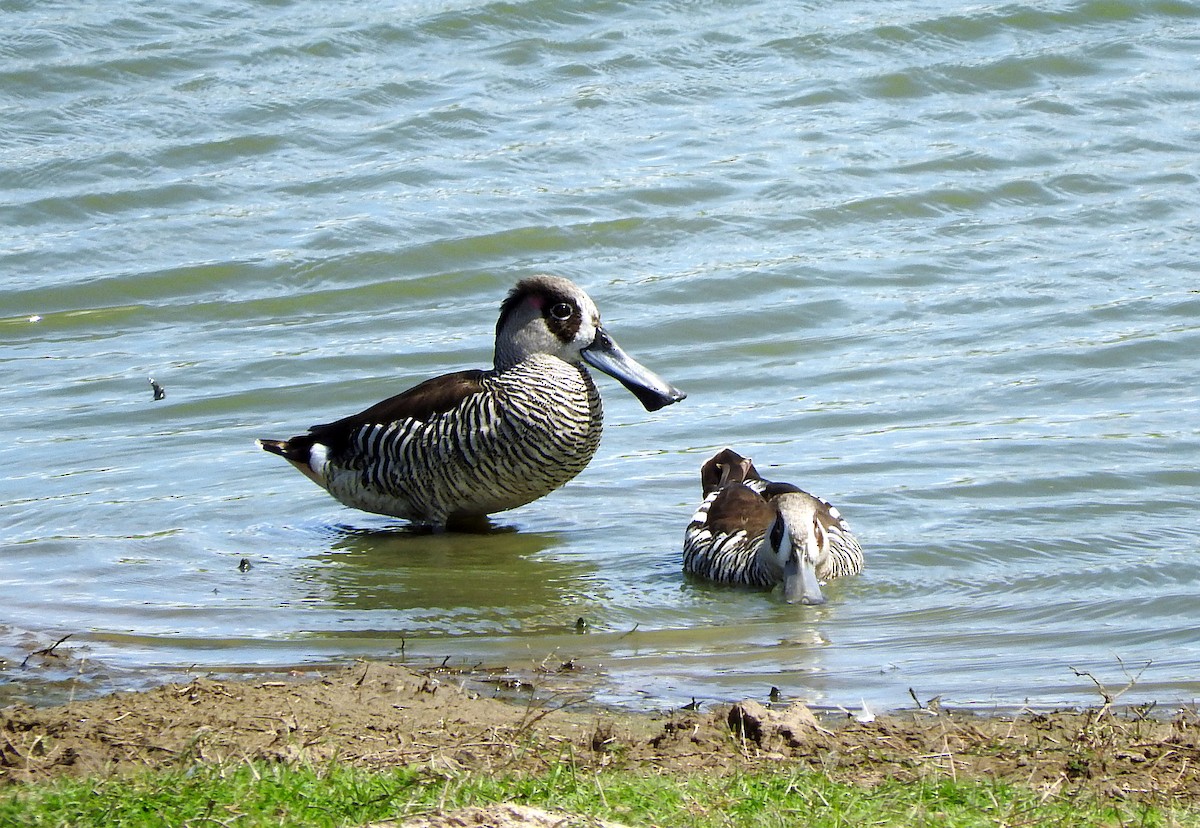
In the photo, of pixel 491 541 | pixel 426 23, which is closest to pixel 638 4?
pixel 426 23

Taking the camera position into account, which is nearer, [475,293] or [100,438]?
[100,438]

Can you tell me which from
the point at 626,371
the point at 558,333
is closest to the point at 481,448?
the point at 558,333

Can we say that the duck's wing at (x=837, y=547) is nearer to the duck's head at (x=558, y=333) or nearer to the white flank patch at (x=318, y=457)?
the duck's head at (x=558, y=333)

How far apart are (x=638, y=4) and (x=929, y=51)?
3.34 meters

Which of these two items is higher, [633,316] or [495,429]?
[495,429]

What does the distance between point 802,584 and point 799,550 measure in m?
0.16

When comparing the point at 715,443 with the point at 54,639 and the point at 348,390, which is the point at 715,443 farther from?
the point at 54,639

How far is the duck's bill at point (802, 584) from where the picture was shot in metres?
8.31

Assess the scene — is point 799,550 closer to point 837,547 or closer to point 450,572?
point 837,547

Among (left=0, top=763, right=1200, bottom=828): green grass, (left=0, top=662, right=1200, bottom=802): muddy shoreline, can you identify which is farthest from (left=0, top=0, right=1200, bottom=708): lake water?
(left=0, top=763, right=1200, bottom=828): green grass

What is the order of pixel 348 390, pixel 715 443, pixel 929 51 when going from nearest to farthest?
pixel 715 443 < pixel 348 390 < pixel 929 51

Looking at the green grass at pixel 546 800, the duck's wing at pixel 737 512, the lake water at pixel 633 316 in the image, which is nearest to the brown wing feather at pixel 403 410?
the lake water at pixel 633 316

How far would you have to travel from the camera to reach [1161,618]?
7738 millimetres

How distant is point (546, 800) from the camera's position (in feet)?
15.8
